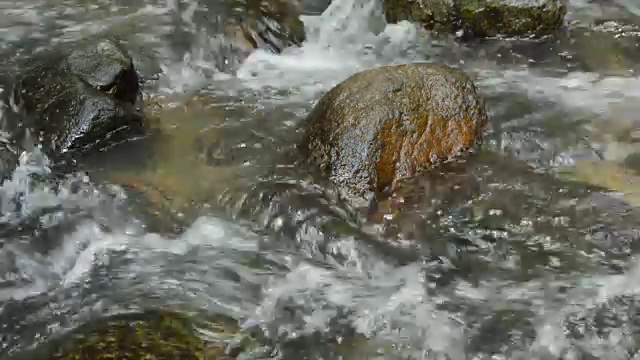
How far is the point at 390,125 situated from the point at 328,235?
0.98m

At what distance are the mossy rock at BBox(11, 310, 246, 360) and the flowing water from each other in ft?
0.47

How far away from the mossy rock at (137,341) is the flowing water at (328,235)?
14 centimetres

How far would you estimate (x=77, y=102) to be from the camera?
16.9ft

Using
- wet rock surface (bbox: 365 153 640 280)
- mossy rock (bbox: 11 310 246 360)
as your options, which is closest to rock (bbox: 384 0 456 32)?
wet rock surface (bbox: 365 153 640 280)

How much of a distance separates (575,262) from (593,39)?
361cm

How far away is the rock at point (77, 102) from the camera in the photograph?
5.12 meters

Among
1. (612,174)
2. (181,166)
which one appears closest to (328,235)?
(181,166)

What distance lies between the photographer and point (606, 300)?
12.5ft

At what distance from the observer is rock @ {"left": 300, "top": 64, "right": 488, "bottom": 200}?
4.62 meters

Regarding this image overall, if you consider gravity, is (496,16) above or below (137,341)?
above

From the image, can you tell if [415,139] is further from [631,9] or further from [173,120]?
[631,9]

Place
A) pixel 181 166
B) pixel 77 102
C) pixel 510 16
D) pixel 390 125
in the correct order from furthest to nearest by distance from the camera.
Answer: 1. pixel 510 16
2. pixel 77 102
3. pixel 181 166
4. pixel 390 125

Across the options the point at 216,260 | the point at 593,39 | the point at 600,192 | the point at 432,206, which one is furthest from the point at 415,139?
the point at 593,39

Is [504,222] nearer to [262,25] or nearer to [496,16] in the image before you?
[496,16]
